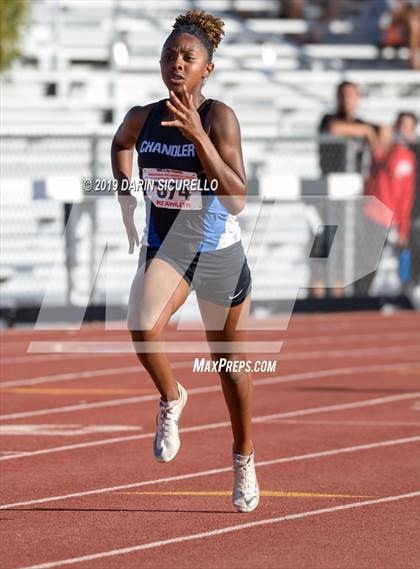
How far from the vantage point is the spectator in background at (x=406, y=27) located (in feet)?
76.9

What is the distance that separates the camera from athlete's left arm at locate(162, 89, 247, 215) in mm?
6125

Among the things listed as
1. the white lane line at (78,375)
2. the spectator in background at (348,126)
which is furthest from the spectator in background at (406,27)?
the white lane line at (78,375)

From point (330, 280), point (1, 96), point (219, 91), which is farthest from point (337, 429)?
point (219, 91)

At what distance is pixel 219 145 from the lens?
6.38m

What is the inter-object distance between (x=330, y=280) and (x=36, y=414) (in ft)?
26.3

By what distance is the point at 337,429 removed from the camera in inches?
384

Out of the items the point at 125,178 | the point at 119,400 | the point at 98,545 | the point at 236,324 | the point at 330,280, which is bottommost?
the point at 330,280

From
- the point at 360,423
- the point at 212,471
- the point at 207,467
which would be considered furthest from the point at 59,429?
the point at 360,423

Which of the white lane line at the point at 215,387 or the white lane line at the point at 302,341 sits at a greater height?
the white lane line at the point at 215,387

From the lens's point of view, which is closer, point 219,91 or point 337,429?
point 337,429

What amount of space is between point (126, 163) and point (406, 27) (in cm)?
1753

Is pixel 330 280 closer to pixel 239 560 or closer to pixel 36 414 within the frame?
pixel 36 414

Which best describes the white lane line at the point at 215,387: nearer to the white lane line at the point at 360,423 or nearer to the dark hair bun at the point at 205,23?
the white lane line at the point at 360,423

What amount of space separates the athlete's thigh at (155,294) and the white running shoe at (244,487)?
79 cm
